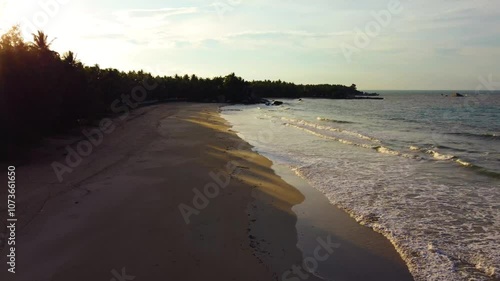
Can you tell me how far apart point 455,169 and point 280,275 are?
15219 millimetres

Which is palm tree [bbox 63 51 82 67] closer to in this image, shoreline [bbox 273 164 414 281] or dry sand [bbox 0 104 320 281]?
dry sand [bbox 0 104 320 281]

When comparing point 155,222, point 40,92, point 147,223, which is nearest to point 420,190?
point 155,222

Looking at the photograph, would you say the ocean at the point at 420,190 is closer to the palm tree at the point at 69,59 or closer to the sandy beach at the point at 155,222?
the sandy beach at the point at 155,222

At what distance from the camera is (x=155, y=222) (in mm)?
9922

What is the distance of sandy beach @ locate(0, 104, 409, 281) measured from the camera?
24.6ft

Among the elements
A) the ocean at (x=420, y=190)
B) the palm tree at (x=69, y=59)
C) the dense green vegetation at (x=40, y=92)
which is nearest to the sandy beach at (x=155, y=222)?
the ocean at (x=420, y=190)

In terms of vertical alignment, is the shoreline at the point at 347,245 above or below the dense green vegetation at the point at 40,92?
below

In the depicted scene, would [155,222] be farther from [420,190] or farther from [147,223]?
[420,190]

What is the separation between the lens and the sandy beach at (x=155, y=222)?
7.51 m

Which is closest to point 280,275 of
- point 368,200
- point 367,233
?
point 367,233

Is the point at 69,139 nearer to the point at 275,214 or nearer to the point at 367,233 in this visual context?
the point at 275,214

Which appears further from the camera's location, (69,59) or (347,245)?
(69,59)

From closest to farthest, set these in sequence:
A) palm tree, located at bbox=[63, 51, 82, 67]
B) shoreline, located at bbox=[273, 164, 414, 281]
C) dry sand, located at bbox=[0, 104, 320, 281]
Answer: dry sand, located at bbox=[0, 104, 320, 281] → shoreline, located at bbox=[273, 164, 414, 281] → palm tree, located at bbox=[63, 51, 82, 67]

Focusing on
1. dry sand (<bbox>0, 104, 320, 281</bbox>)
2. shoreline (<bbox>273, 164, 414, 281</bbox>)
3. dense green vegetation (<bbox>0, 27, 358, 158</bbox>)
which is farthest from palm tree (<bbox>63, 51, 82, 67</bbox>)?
shoreline (<bbox>273, 164, 414, 281</bbox>)
